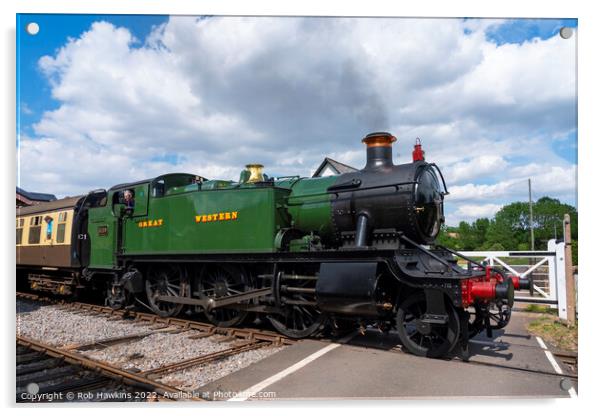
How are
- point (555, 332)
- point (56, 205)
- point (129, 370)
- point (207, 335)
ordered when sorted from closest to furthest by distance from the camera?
point (129, 370)
point (555, 332)
point (207, 335)
point (56, 205)

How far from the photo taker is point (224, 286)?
8.98 m

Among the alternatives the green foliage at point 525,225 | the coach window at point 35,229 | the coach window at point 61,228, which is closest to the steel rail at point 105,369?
the green foliage at point 525,225

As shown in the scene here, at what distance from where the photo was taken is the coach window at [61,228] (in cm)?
1293

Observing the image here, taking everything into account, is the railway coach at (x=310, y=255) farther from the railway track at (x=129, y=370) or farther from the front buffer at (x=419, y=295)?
the railway track at (x=129, y=370)

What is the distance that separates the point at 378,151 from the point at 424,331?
3083 mm

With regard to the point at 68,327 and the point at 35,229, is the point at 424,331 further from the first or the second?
the point at 35,229

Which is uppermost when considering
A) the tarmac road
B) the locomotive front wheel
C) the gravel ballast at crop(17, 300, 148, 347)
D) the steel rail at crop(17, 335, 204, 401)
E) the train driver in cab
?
the train driver in cab

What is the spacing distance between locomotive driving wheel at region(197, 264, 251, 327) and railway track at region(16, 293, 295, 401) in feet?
1.03

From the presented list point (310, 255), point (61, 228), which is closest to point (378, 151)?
point (310, 255)

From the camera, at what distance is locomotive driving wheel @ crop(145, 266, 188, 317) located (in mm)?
10055

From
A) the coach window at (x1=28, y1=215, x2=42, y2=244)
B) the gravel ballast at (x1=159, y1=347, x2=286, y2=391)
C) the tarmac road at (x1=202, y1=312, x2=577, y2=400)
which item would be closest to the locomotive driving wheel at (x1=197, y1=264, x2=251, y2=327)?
the gravel ballast at (x1=159, y1=347, x2=286, y2=391)

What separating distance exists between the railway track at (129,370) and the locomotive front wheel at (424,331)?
208 centimetres

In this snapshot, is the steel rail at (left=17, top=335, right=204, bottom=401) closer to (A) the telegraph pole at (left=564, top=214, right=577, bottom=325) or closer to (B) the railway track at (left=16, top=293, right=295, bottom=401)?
(B) the railway track at (left=16, top=293, right=295, bottom=401)
